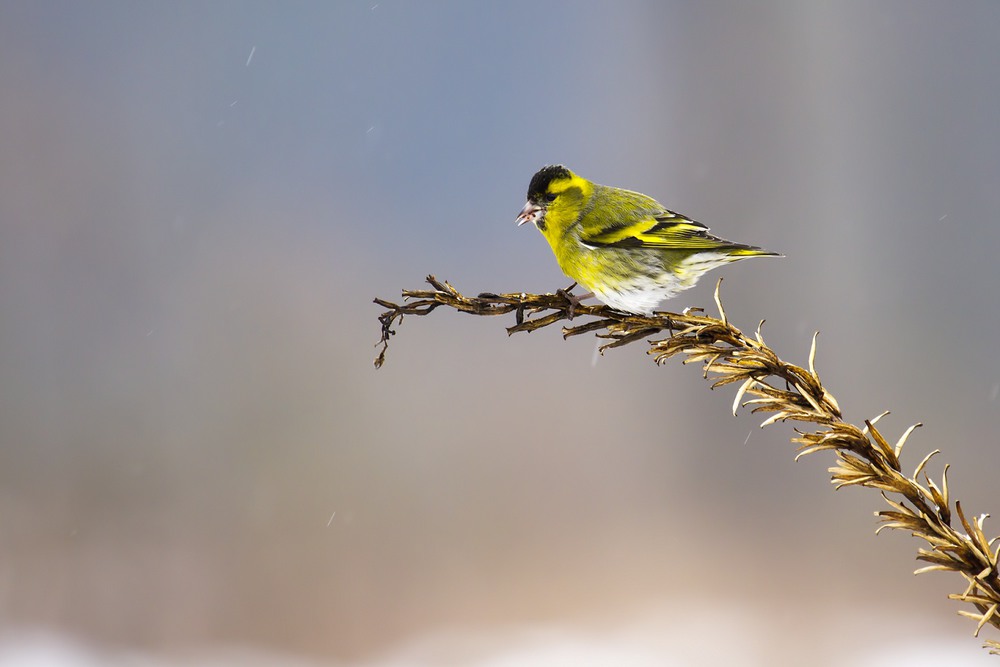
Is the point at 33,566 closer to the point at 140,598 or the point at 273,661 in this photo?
the point at 140,598

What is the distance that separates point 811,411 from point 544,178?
0.58 meters

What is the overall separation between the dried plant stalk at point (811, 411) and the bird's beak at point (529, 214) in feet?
1.37

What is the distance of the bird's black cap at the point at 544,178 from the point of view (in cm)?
80

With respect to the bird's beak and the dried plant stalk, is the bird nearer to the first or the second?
the bird's beak

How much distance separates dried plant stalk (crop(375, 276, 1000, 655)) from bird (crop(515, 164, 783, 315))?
1.21 ft

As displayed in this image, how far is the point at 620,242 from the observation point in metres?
0.80

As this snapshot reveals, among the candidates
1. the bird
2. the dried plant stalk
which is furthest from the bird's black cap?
the dried plant stalk

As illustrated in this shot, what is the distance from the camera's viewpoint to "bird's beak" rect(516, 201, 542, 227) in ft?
2.46

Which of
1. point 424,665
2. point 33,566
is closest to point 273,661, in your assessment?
point 424,665

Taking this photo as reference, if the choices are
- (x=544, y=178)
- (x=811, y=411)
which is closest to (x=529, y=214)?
(x=544, y=178)

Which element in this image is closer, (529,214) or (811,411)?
(811,411)

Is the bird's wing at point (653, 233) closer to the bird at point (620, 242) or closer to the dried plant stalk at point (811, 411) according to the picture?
the bird at point (620, 242)

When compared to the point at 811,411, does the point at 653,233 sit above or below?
above

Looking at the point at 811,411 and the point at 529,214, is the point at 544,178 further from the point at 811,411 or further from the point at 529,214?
the point at 811,411
